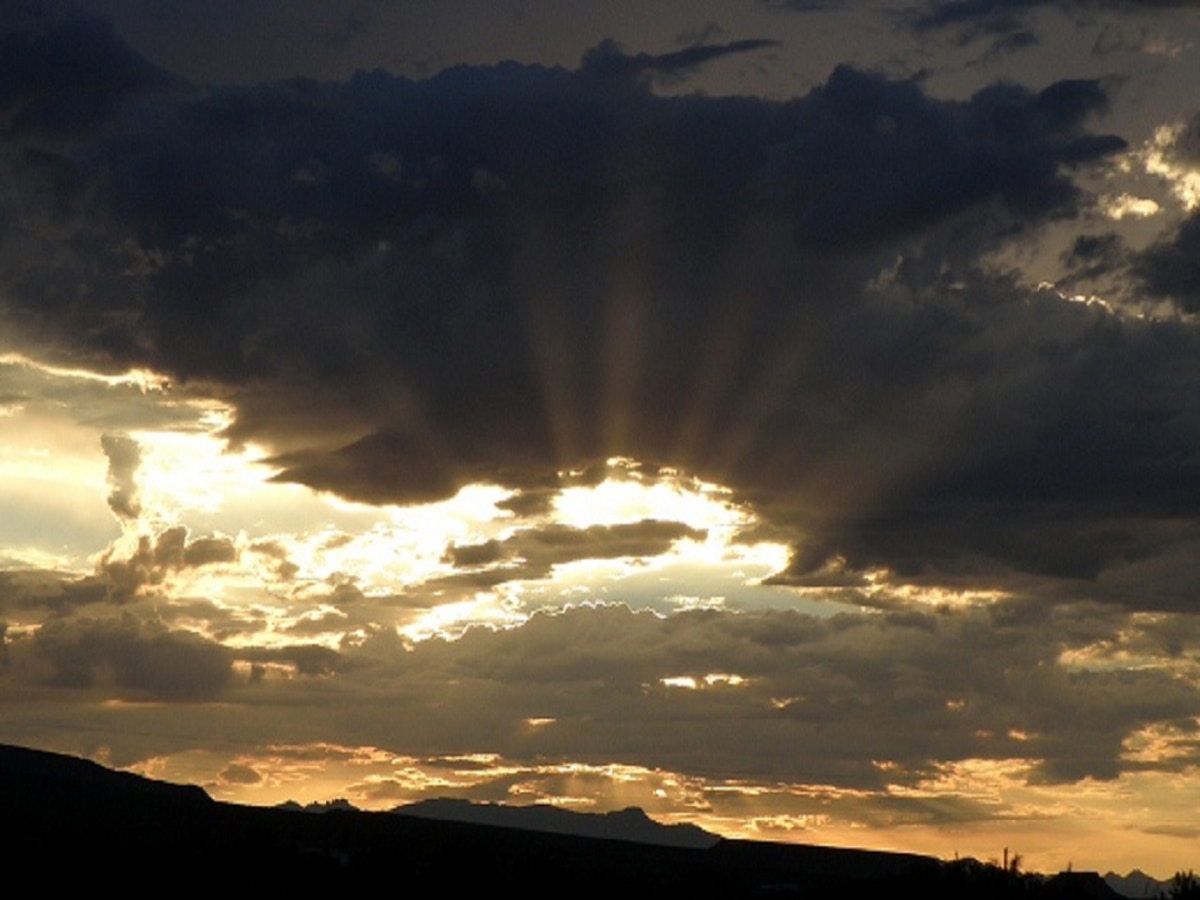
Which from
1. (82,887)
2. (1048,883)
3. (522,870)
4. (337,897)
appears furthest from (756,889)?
(82,887)

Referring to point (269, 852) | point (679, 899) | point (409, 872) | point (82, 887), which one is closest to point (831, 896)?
point (679, 899)

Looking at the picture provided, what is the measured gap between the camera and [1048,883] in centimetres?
13562

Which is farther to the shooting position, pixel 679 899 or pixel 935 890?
pixel 679 899

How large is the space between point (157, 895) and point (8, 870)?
13043 millimetres

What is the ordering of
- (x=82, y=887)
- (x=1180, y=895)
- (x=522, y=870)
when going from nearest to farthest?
1. (x=1180, y=895)
2. (x=82, y=887)
3. (x=522, y=870)

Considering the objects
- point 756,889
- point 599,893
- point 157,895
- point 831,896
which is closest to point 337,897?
point 157,895

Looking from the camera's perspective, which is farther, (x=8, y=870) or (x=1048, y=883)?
(x=1048, y=883)

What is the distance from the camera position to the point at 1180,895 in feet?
356

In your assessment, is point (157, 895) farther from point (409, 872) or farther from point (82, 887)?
point (409, 872)

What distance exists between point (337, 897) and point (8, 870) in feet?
79.7

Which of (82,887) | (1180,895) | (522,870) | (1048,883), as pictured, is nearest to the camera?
(1180,895)

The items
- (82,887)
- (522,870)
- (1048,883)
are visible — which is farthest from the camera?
(522,870)

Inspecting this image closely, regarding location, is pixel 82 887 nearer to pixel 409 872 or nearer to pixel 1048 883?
pixel 409 872

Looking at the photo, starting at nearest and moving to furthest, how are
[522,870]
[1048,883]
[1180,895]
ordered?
1. [1180,895]
2. [1048,883]
3. [522,870]
